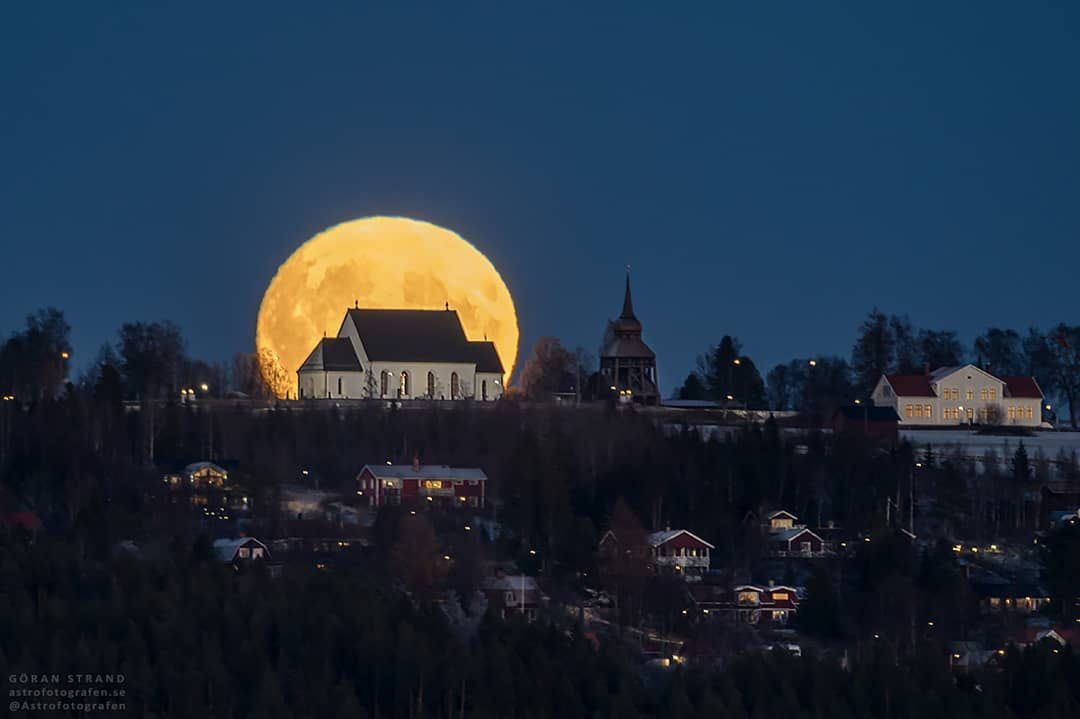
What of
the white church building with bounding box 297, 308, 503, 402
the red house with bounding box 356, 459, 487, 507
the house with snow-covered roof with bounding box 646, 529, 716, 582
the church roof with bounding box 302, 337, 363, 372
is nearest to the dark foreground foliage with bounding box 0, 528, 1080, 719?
the house with snow-covered roof with bounding box 646, 529, 716, 582

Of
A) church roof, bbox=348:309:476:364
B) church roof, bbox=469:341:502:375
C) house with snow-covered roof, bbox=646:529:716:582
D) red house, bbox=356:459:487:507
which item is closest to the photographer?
house with snow-covered roof, bbox=646:529:716:582

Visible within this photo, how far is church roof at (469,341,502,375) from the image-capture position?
117312 mm

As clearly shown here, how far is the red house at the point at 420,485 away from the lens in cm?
8874

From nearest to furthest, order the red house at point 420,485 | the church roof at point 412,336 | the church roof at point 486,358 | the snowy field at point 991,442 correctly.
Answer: the red house at point 420,485 → the snowy field at point 991,442 → the church roof at point 412,336 → the church roof at point 486,358

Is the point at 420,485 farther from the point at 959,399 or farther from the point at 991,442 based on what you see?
the point at 959,399

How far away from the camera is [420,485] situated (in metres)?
89.9

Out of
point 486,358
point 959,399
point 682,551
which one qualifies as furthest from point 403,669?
point 959,399

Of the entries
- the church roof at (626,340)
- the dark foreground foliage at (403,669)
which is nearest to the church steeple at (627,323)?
the church roof at (626,340)

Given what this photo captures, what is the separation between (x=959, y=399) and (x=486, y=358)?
1987 cm

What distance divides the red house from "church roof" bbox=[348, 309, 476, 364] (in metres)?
25.9

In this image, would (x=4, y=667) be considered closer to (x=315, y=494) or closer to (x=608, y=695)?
(x=608, y=695)

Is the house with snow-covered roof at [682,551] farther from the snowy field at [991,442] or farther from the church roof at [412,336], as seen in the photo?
the church roof at [412,336]

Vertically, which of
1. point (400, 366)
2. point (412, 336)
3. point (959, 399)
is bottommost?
point (959, 399)

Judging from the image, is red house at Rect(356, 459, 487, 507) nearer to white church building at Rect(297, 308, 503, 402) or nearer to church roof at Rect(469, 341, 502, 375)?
white church building at Rect(297, 308, 503, 402)
